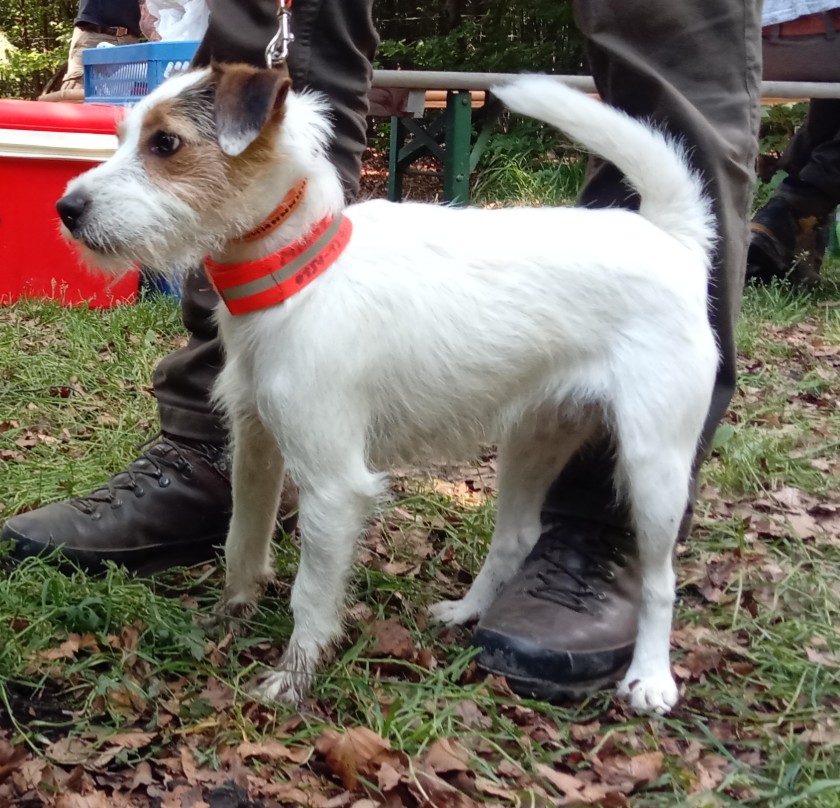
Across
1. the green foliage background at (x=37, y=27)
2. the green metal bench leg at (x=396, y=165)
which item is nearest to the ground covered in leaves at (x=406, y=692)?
the green metal bench leg at (x=396, y=165)

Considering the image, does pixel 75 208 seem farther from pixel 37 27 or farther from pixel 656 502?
pixel 37 27

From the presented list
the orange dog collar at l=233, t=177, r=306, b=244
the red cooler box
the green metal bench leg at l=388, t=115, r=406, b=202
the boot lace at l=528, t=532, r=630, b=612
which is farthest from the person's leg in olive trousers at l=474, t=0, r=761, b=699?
the green metal bench leg at l=388, t=115, r=406, b=202

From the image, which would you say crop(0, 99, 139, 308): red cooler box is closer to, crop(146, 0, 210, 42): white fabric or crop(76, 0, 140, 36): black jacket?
crop(146, 0, 210, 42): white fabric

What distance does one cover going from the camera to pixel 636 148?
2.23 m

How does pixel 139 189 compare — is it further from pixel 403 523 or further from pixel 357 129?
pixel 403 523

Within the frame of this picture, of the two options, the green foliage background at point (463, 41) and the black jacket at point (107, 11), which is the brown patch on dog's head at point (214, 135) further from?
the green foliage background at point (463, 41)

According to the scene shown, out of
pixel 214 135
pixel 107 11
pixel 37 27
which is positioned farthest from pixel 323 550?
pixel 37 27

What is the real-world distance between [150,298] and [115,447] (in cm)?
214

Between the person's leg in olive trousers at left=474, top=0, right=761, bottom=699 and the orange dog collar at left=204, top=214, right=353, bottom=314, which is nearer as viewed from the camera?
the orange dog collar at left=204, top=214, right=353, bottom=314

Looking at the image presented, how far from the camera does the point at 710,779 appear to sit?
75.1 inches

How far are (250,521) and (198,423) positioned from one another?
506mm

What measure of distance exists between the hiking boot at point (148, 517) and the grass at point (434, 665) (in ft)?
0.25

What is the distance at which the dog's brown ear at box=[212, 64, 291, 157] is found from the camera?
1946 millimetres

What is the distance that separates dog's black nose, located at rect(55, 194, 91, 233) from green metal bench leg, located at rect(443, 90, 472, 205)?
15.7 ft
